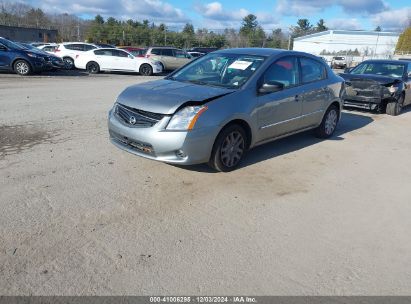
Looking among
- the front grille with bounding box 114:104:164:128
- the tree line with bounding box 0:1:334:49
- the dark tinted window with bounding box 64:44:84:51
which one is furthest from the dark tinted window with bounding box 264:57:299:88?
the tree line with bounding box 0:1:334:49

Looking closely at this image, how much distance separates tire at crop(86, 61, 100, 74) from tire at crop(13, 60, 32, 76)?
13.7 feet

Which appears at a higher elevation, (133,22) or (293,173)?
(133,22)

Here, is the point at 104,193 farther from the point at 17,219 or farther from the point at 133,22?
the point at 133,22

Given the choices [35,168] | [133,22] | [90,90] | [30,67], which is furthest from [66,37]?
[35,168]

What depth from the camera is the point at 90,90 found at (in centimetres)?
1298

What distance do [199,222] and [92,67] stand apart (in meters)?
18.4

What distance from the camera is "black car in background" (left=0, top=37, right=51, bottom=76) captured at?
16359mm

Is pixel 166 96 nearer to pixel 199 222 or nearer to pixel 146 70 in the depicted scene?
pixel 199 222

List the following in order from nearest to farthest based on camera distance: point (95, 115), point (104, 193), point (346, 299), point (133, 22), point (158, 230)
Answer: point (346, 299) → point (158, 230) → point (104, 193) → point (95, 115) → point (133, 22)

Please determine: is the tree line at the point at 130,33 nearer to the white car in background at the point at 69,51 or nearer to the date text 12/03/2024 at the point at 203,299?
the white car in background at the point at 69,51

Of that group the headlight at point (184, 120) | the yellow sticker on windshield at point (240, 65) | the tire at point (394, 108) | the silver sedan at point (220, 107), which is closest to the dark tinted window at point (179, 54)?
the tire at point (394, 108)

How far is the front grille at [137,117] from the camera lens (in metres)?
4.88

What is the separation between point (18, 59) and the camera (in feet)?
54.0

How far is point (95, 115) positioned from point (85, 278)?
243 inches
